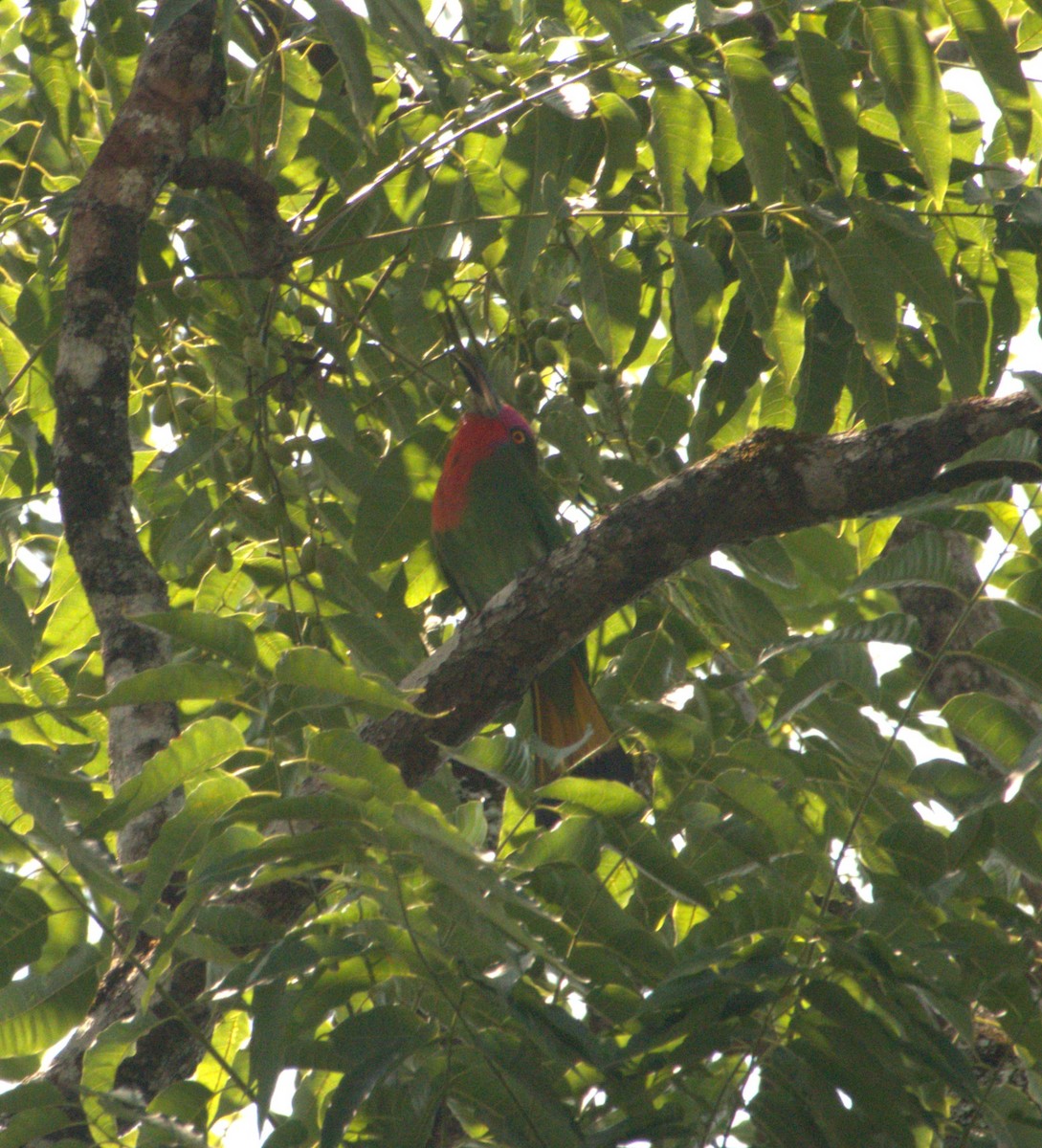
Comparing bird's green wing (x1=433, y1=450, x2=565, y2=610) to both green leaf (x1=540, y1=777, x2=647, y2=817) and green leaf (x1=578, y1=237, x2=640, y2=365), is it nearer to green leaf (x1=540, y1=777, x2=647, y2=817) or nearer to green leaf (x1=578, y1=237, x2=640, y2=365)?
green leaf (x1=578, y1=237, x2=640, y2=365)

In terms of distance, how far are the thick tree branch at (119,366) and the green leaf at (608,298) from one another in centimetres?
86

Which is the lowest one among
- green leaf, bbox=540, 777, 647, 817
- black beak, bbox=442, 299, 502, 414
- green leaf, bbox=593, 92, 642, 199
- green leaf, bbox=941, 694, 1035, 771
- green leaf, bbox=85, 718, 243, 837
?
green leaf, bbox=941, 694, 1035, 771

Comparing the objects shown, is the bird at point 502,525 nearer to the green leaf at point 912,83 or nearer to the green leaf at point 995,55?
the green leaf at point 912,83

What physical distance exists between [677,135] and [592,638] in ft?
4.11

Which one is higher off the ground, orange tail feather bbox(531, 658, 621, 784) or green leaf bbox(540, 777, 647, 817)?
orange tail feather bbox(531, 658, 621, 784)

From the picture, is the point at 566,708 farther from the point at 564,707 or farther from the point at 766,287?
the point at 766,287

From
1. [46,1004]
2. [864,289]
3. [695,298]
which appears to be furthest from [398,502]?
[46,1004]

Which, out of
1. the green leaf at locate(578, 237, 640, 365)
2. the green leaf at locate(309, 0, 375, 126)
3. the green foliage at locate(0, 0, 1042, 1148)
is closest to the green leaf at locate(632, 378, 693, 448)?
the green foliage at locate(0, 0, 1042, 1148)

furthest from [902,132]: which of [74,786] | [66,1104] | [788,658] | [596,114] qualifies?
[66,1104]

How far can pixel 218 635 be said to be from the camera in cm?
154

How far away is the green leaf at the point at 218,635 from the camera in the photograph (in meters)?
1.48

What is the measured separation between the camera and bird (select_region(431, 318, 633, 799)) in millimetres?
3570

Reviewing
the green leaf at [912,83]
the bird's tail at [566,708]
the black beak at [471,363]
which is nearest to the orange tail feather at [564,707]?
the bird's tail at [566,708]

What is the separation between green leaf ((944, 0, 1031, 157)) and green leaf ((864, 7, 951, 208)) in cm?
7
